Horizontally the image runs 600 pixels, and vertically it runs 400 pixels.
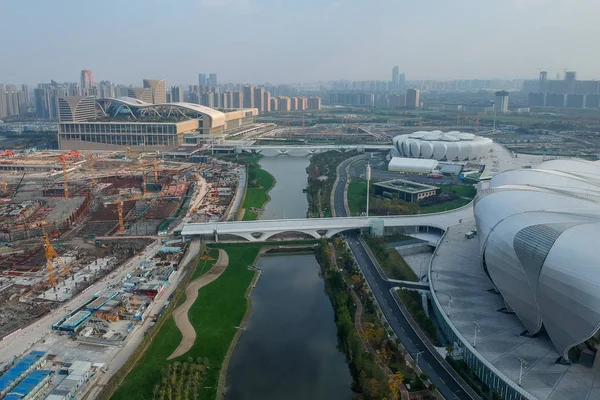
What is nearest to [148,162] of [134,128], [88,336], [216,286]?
[134,128]

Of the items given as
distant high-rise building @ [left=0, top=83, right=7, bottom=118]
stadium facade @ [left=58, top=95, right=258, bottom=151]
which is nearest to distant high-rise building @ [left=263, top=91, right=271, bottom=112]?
distant high-rise building @ [left=0, top=83, right=7, bottom=118]

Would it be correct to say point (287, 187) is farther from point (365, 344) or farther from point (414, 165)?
point (365, 344)

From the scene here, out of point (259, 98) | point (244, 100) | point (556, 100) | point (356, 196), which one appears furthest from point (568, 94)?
point (356, 196)

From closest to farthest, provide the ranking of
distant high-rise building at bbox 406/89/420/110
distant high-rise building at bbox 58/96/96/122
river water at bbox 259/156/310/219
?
river water at bbox 259/156/310/219
distant high-rise building at bbox 58/96/96/122
distant high-rise building at bbox 406/89/420/110

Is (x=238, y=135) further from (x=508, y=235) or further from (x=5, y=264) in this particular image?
(x=508, y=235)

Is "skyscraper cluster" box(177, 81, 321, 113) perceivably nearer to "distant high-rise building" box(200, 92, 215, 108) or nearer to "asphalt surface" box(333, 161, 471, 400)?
"distant high-rise building" box(200, 92, 215, 108)

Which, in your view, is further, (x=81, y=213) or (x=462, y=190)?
(x=462, y=190)

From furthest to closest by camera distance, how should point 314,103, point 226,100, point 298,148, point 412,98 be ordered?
1. point 314,103
2. point 412,98
3. point 226,100
4. point 298,148
